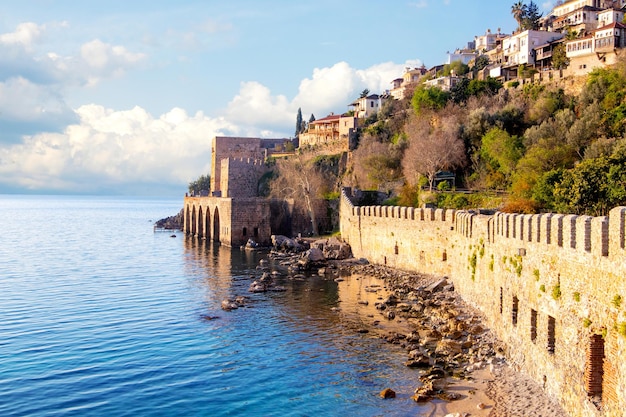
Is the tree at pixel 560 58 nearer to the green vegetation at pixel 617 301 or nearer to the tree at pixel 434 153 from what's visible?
the tree at pixel 434 153

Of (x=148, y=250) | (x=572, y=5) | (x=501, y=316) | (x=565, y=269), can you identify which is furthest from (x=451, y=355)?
(x=572, y=5)

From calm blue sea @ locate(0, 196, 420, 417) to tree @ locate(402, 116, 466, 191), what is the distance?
16.0 m

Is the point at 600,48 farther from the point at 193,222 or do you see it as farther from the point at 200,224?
the point at 193,222

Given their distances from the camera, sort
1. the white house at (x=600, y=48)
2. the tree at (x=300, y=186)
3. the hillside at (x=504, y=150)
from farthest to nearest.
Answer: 1. the tree at (x=300, y=186)
2. the white house at (x=600, y=48)
3. the hillside at (x=504, y=150)

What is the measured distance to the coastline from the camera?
1438 centimetres

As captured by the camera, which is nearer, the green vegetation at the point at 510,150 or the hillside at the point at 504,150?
the green vegetation at the point at 510,150

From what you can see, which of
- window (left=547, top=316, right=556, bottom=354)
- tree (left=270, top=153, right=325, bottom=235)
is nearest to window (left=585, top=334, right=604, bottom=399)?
window (left=547, top=316, right=556, bottom=354)

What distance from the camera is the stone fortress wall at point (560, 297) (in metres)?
10.3

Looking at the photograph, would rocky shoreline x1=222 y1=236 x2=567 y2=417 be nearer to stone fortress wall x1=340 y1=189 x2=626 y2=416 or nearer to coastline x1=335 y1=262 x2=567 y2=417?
coastline x1=335 y1=262 x2=567 y2=417

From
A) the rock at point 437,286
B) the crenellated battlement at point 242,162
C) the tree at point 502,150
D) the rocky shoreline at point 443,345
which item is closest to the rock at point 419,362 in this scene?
the rocky shoreline at point 443,345

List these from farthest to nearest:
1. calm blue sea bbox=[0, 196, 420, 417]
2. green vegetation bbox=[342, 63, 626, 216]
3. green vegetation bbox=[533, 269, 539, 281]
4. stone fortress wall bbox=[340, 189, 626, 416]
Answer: green vegetation bbox=[342, 63, 626, 216], calm blue sea bbox=[0, 196, 420, 417], green vegetation bbox=[533, 269, 539, 281], stone fortress wall bbox=[340, 189, 626, 416]

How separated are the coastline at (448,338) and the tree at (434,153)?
14.7 meters

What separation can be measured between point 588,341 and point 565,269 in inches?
71.8

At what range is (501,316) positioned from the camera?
18.9 m
